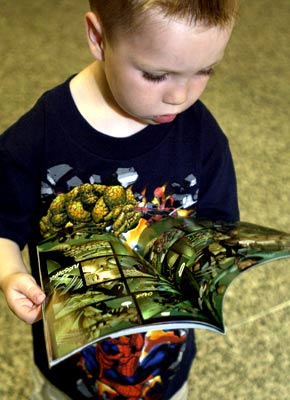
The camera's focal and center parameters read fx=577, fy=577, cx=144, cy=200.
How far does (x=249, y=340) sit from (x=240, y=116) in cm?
64

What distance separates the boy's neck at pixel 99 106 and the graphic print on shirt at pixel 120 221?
50mm

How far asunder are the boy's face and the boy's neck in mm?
29

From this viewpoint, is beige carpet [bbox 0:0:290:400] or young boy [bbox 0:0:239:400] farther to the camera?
beige carpet [bbox 0:0:290:400]

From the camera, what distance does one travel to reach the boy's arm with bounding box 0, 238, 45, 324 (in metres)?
0.59

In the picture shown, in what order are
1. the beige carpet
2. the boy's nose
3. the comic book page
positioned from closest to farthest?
the comic book page, the boy's nose, the beige carpet

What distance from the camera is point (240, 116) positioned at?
4.94 ft

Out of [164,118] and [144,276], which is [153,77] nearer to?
[164,118]

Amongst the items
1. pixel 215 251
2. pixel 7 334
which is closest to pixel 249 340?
pixel 7 334

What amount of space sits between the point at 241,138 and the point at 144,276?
0.94m

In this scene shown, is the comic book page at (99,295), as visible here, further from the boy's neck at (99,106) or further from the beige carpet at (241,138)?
the beige carpet at (241,138)

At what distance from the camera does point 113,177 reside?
66cm

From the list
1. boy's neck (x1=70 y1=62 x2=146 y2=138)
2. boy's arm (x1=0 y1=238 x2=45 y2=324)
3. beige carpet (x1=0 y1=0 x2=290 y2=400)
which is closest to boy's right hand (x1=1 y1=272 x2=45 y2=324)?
boy's arm (x1=0 y1=238 x2=45 y2=324)

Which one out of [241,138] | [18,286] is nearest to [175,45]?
[18,286]

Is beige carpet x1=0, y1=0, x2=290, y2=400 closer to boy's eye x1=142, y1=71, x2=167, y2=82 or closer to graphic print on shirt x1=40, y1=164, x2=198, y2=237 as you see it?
graphic print on shirt x1=40, y1=164, x2=198, y2=237
